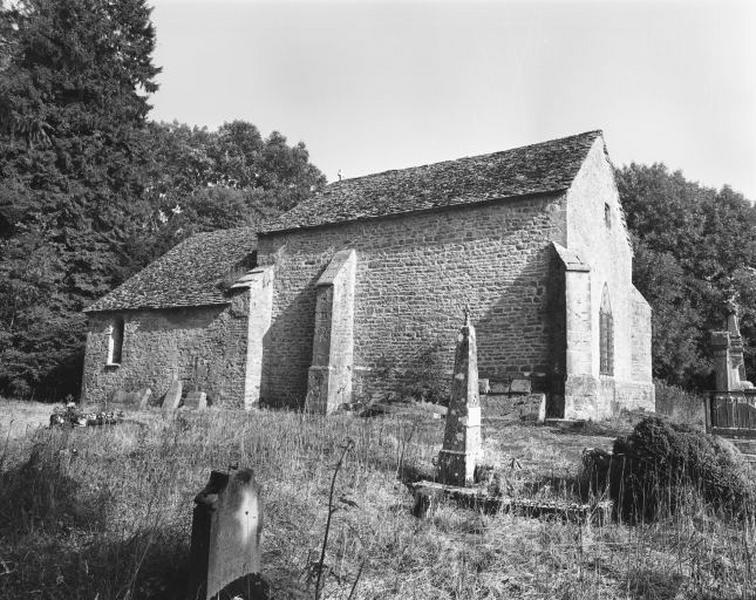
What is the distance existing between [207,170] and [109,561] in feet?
144

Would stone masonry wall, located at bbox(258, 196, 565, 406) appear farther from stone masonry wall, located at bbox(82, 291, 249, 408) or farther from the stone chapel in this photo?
stone masonry wall, located at bbox(82, 291, 249, 408)

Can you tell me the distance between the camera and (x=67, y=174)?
1073 inches

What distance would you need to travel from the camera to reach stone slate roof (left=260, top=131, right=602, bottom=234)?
16641mm

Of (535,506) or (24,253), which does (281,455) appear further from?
(24,253)

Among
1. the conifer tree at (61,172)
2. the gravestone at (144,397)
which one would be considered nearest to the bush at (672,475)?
the gravestone at (144,397)

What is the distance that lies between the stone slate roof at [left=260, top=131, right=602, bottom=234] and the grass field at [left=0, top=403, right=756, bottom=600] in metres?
10.5

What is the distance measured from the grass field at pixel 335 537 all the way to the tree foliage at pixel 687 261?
25518 millimetres

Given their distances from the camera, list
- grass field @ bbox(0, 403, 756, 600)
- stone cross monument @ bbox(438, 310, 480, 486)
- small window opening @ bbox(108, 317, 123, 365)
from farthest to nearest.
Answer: small window opening @ bbox(108, 317, 123, 365) → stone cross monument @ bbox(438, 310, 480, 486) → grass field @ bbox(0, 403, 756, 600)

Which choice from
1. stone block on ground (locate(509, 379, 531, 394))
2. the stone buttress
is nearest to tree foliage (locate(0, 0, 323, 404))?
the stone buttress

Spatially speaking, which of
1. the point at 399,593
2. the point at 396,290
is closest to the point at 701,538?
the point at 399,593

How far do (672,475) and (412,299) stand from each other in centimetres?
1197

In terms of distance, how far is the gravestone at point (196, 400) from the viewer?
746 inches

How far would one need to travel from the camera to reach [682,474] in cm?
596

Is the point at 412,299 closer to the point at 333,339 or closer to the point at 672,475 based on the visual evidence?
the point at 333,339
